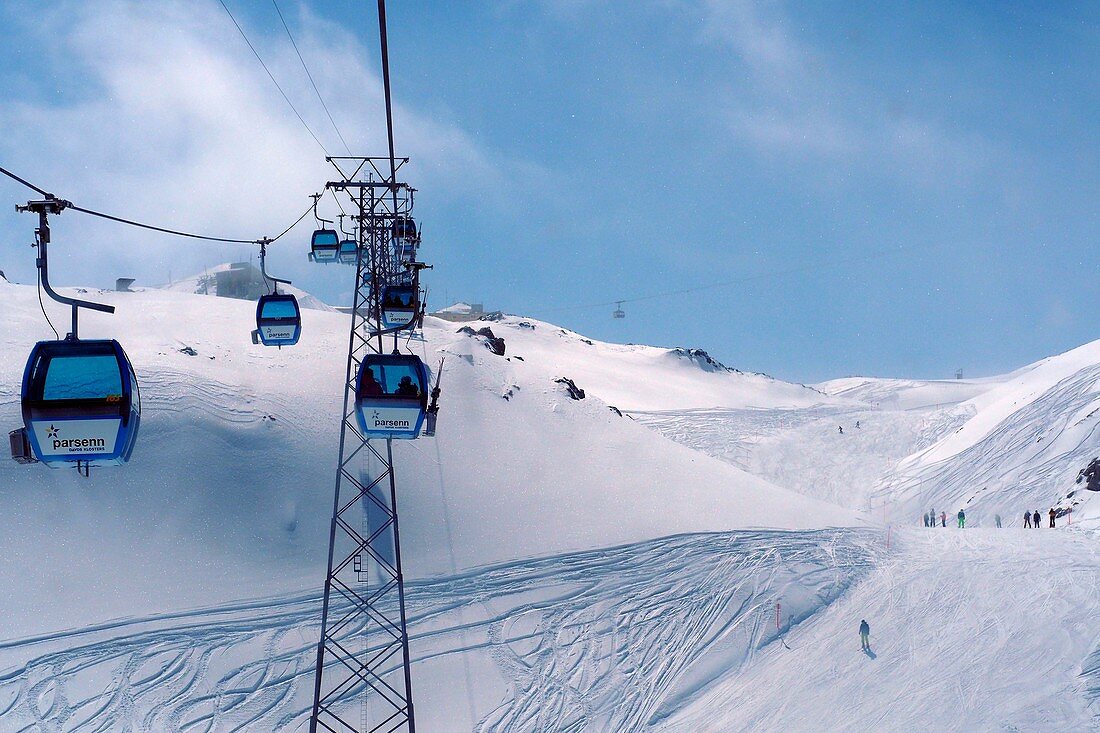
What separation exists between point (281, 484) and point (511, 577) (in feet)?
28.9

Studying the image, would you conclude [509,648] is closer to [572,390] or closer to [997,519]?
[572,390]

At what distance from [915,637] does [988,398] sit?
5230cm

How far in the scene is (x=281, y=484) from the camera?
3284 centimetres

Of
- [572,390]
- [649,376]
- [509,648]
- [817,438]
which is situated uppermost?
[649,376]

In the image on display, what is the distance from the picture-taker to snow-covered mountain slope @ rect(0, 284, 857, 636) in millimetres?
28392

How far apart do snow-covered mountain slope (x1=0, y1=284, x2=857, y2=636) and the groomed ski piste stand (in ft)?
0.36

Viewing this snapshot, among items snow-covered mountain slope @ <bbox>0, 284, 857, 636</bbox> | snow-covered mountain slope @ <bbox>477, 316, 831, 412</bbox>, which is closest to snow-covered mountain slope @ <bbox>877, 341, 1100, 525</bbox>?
snow-covered mountain slope @ <bbox>0, 284, 857, 636</bbox>

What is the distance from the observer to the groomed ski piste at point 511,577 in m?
24.3

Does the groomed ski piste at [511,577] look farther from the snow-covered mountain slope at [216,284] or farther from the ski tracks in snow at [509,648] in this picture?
the snow-covered mountain slope at [216,284]

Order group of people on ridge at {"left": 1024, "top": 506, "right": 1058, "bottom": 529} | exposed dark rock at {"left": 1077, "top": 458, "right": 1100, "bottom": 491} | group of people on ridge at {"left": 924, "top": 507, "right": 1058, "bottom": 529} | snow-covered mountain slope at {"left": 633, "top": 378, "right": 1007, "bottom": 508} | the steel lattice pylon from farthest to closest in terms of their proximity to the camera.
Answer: snow-covered mountain slope at {"left": 633, "top": 378, "right": 1007, "bottom": 508} < exposed dark rock at {"left": 1077, "top": 458, "right": 1100, "bottom": 491} < group of people on ridge at {"left": 924, "top": 507, "right": 1058, "bottom": 529} < group of people on ridge at {"left": 1024, "top": 506, "right": 1058, "bottom": 529} < the steel lattice pylon

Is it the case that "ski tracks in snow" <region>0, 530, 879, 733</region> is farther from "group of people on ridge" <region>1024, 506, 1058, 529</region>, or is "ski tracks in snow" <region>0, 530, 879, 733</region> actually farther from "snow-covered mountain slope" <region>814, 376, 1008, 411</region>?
"snow-covered mountain slope" <region>814, 376, 1008, 411</region>

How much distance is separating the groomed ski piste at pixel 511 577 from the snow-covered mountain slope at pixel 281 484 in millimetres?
109

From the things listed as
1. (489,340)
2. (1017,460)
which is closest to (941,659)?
(1017,460)

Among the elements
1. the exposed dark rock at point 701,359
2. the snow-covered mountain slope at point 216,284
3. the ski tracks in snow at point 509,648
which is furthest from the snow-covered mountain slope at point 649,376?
the ski tracks in snow at point 509,648
